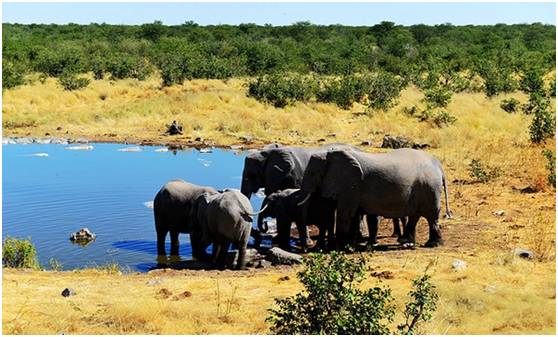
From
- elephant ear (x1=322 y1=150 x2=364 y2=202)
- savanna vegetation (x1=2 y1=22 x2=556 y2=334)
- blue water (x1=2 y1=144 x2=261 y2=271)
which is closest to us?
savanna vegetation (x1=2 y1=22 x2=556 y2=334)

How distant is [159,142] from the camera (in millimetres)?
25969

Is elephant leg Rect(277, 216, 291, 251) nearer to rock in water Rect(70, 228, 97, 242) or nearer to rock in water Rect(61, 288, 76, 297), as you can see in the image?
rock in water Rect(70, 228, 97, 242)

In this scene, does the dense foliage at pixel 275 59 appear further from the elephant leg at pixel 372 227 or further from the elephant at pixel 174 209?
the elephant at pixel 174 209

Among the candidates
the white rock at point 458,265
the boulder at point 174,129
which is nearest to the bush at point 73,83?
the boulder at point 174,129

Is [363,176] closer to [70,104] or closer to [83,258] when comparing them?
[83,258]

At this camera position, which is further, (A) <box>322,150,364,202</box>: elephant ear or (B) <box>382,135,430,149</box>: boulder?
(B) <box>382,135,430,149</box>: boulder

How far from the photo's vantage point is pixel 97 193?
17078mm

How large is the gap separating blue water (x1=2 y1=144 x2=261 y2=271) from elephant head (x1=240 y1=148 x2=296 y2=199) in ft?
5.04

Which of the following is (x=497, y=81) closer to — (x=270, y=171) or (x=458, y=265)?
(x=270, y=171)

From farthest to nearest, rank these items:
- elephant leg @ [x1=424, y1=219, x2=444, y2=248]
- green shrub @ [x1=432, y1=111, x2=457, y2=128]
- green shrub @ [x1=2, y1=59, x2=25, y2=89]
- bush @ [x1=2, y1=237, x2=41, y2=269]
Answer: green shrub @ [x1=2, y1=59, x2=25, y2=89]
green shrub @ [x1=432, y1=111, x2=457, y2=128]
elephant leg @ [x1=424, y1=219, x2=444, y2=248]
bush @ [x1=2, y1=237, x2=41, y2=269]

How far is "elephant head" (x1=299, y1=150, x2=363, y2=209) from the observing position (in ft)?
38.5

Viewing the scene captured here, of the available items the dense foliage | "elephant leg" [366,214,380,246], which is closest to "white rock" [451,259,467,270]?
"elephant leg" [366,214,380,246]

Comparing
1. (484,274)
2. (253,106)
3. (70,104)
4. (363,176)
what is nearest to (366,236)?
(363,176)

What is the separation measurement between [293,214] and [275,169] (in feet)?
5.59
